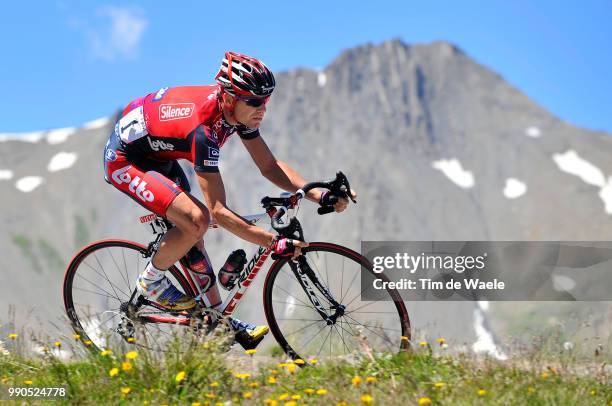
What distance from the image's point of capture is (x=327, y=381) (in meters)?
4.89

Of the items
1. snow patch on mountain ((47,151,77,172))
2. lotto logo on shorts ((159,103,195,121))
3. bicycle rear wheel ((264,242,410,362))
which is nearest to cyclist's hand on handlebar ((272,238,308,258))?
bicycle rear wheel ((264,242,410,362))

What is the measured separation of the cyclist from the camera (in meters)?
5.68

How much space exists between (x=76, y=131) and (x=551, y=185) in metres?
122

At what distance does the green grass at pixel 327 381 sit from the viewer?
14.3 ft

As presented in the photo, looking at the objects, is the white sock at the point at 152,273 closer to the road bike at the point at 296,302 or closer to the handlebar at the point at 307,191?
the road bike at the point at 296,302

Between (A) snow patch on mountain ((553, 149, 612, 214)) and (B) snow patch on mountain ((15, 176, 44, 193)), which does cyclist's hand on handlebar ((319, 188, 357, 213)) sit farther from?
(B) snow patch on mountain ((15, 176, 44, 193))

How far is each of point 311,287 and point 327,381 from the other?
1385 mm

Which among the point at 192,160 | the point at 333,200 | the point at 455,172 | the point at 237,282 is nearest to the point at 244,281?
the point at 237,282

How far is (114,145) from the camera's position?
20.6 ft

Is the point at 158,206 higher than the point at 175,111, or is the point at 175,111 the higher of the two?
→ the point at 175,111

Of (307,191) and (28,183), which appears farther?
(28,183)

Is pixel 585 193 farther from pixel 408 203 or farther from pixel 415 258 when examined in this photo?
pixel 415 258

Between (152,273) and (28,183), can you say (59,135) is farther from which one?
(152,273)

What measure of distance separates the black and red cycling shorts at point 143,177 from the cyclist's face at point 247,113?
2.86ft
